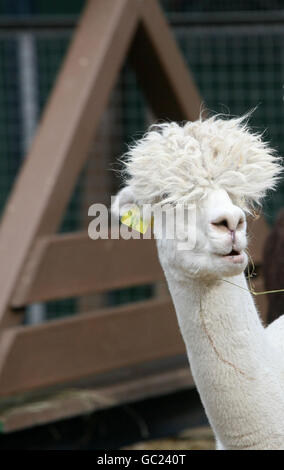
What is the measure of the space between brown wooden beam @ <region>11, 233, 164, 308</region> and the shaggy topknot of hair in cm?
185

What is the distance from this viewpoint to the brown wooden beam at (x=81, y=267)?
14.9 feet

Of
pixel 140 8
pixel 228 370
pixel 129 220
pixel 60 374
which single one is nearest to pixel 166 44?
pixel 140 8

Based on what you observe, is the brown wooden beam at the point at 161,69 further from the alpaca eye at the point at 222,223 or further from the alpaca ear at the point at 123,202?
the alpaca eye at the point at 222,223

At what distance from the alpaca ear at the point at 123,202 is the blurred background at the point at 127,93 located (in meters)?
2.44

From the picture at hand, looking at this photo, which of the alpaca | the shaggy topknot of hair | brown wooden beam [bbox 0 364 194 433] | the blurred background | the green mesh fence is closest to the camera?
the shaggy topknot of hair

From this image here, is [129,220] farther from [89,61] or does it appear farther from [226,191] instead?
[89,61]

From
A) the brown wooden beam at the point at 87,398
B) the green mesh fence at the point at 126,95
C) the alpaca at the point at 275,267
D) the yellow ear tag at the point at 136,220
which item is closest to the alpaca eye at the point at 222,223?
the yellow ear tag at the point at 136,220

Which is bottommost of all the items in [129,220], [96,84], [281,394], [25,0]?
[281,394]

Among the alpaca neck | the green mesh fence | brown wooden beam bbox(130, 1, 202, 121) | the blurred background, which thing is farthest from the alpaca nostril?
the green mesh fence

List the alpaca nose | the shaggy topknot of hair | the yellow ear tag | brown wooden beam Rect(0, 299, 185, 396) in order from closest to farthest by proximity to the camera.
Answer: the alpaca nose
the shaggy topknot of hair
the yellow ear tag
brown wooden beam Rect(0, 299, 185, 396)

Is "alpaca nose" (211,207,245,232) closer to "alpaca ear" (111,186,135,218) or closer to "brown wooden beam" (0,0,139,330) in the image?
"alpaca ear" (111,186,135,218)

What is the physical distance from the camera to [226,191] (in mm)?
2584

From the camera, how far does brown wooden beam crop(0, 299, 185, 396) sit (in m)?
4.46

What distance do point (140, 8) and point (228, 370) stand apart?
9.41ft
